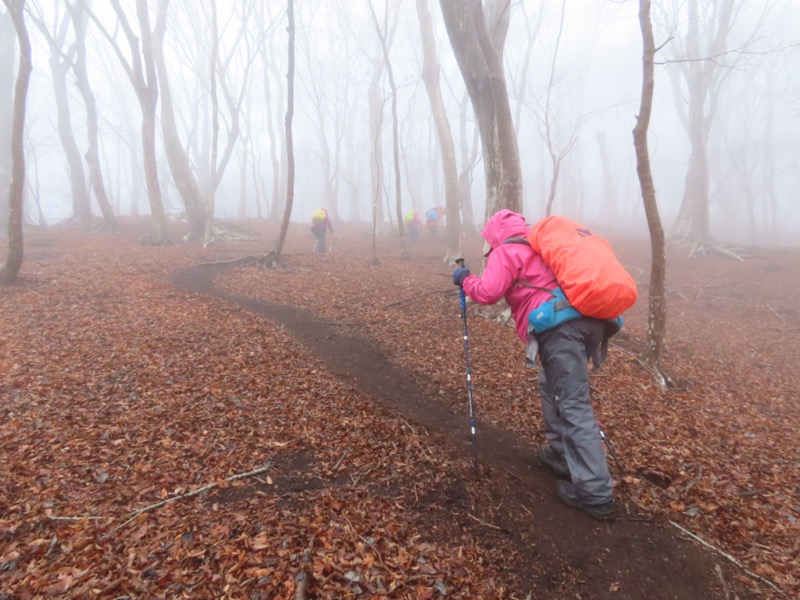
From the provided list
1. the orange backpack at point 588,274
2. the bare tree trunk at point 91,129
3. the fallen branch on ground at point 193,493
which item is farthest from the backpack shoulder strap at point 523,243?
the bare tree trunk at point 91,129

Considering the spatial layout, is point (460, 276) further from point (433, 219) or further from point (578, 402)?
point (433, 219)

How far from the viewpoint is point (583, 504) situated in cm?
339

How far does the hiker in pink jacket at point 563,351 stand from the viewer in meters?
3.33

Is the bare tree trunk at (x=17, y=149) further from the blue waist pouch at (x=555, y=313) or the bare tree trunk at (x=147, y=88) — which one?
the blue waist pouch at (x=555, y=313)

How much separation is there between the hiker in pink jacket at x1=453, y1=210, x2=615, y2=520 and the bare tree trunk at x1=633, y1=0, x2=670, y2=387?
9.04 feet

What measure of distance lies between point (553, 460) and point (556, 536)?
0.97 meters

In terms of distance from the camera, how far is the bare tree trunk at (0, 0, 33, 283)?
7836 mm

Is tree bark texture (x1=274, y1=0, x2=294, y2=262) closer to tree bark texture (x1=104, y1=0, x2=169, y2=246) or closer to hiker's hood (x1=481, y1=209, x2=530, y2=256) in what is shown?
tree bark texture (x1=104, y1=0, x2=169, y2=246)

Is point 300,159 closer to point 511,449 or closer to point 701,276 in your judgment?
point 701,276

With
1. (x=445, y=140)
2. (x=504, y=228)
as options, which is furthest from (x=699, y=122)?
(x=504, y=228)

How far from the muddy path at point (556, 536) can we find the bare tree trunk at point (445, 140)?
34.2 ft

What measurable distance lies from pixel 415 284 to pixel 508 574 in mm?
8607

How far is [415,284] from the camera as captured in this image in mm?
11062

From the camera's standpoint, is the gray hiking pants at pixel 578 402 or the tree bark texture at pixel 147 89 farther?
the tree bark texture at pixel 147 89
